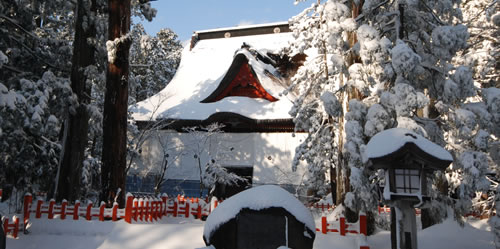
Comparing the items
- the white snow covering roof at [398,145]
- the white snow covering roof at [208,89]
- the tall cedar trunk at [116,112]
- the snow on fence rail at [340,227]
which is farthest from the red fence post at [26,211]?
the white snow covering roof at [208,89]

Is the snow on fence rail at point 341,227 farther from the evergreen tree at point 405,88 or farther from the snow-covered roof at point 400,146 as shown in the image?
the snow-covered roof at point 400,146

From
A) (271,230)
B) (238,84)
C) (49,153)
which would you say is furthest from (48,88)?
(238,84)

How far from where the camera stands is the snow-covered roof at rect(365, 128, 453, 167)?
607 cm

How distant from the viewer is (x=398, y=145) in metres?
6.10

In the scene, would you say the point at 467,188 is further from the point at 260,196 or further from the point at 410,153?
the point at 260,196

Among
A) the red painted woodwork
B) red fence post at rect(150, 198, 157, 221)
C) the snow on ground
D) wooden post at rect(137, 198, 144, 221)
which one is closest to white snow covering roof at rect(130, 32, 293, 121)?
the red painted woodwork

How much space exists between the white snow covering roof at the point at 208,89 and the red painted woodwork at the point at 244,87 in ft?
1.64

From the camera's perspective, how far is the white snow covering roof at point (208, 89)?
22.4m

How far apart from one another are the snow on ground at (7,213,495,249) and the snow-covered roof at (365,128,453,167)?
3.75 metres

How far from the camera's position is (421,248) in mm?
10000

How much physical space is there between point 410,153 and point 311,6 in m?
11.5

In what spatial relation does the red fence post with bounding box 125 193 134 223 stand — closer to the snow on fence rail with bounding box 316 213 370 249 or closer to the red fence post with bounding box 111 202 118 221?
the red fence post with bounding box 111 202 118 221

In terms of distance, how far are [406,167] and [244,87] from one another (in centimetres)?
1808

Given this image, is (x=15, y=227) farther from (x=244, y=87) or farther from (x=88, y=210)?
(x=244, y=87)
